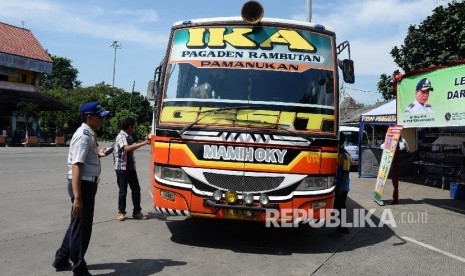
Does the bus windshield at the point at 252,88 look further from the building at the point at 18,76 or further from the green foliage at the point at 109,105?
the green foliage at the point at 109,105

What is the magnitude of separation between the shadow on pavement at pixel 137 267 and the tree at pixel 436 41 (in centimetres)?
1573

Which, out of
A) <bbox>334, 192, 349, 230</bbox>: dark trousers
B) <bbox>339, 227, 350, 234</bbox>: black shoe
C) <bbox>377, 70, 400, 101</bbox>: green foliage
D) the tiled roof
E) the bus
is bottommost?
<bbox>339, 227, 350, 234</bbox>: black shoe

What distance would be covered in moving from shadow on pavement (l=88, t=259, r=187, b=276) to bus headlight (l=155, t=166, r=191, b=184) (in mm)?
1022

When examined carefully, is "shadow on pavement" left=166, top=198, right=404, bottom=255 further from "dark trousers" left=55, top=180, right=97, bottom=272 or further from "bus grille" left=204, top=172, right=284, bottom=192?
"dark trousers" left=55, top=180, right=97, bottom=272

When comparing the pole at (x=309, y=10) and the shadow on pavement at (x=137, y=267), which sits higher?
the pole at (x=309, y=10)

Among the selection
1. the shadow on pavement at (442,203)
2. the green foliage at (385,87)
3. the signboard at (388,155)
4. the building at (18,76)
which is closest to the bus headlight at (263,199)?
the signboard at (388,155)

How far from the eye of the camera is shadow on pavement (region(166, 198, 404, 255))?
6152 mm

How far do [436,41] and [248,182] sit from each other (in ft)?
51.7

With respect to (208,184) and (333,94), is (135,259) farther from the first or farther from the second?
(333,94)

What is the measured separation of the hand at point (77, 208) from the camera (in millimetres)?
4410

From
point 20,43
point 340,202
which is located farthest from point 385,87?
point 20,43

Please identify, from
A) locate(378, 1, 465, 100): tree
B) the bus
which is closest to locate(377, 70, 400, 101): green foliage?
locate(378, 1, 465, 100): tree

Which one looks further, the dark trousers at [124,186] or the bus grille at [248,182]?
the dark trousers at [124,186]

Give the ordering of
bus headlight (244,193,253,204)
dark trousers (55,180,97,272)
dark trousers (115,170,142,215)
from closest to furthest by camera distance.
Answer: dark trousers (55,180,97,272) < bus headlight (244,193,253,204) < dark trousers (115,170,142,215)
